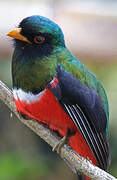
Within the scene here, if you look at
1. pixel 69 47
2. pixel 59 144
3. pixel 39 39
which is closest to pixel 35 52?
pixel 39 39

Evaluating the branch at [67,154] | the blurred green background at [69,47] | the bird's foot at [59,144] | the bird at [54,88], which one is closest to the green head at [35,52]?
the bird at [54,88]

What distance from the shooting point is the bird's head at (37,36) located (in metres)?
3.39

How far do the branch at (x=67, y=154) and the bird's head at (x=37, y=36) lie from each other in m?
0.31

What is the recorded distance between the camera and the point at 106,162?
11.9ft

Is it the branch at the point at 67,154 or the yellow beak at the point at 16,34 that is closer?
the branch at the point at 67,154

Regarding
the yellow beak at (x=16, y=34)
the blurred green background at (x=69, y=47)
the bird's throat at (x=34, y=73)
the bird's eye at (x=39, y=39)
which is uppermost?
the yellow beak at (x=16, y=34)

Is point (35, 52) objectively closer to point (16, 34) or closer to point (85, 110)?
point (16, 34)

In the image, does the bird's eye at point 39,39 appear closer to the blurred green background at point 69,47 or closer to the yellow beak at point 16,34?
the yellow beak at point 16,34

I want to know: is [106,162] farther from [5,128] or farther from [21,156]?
[5,128]

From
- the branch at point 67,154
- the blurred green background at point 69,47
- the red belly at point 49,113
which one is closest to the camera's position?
the branch at point 67,154

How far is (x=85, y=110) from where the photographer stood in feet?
11.5

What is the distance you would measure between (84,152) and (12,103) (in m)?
0.57

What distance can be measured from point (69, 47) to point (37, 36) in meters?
2.68

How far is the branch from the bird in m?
0.05
